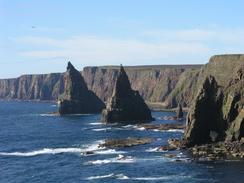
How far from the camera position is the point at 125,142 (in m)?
175

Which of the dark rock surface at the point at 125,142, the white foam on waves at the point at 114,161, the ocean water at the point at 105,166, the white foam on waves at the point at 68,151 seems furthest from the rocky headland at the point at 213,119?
the white foam on waves at the point at 68,151

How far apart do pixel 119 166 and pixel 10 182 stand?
25971mm

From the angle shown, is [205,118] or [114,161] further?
[205,118]

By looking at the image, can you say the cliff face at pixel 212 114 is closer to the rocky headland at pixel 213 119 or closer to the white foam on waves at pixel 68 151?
the rocky headland at pixel 213 119

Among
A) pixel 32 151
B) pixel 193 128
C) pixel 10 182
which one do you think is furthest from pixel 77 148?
pixel 10 182

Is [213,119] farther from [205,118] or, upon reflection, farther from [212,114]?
[205,118]

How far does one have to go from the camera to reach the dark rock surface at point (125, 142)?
17075cm

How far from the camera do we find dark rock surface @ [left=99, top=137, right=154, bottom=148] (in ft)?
560

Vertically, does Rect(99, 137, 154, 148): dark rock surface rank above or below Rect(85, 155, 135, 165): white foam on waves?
above

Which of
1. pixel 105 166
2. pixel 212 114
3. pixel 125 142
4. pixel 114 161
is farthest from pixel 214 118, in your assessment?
pixel 105 166

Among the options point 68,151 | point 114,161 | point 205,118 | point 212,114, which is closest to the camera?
point 114,161

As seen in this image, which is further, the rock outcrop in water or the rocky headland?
the rock outcrop in water

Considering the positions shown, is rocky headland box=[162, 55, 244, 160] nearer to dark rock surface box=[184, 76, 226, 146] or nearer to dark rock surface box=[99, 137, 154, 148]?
dark rock surface box=[184, 76, 226, 146]

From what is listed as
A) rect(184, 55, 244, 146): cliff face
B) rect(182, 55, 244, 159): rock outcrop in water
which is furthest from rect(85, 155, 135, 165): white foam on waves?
rect(184, 55, 244, 146): cliff face
